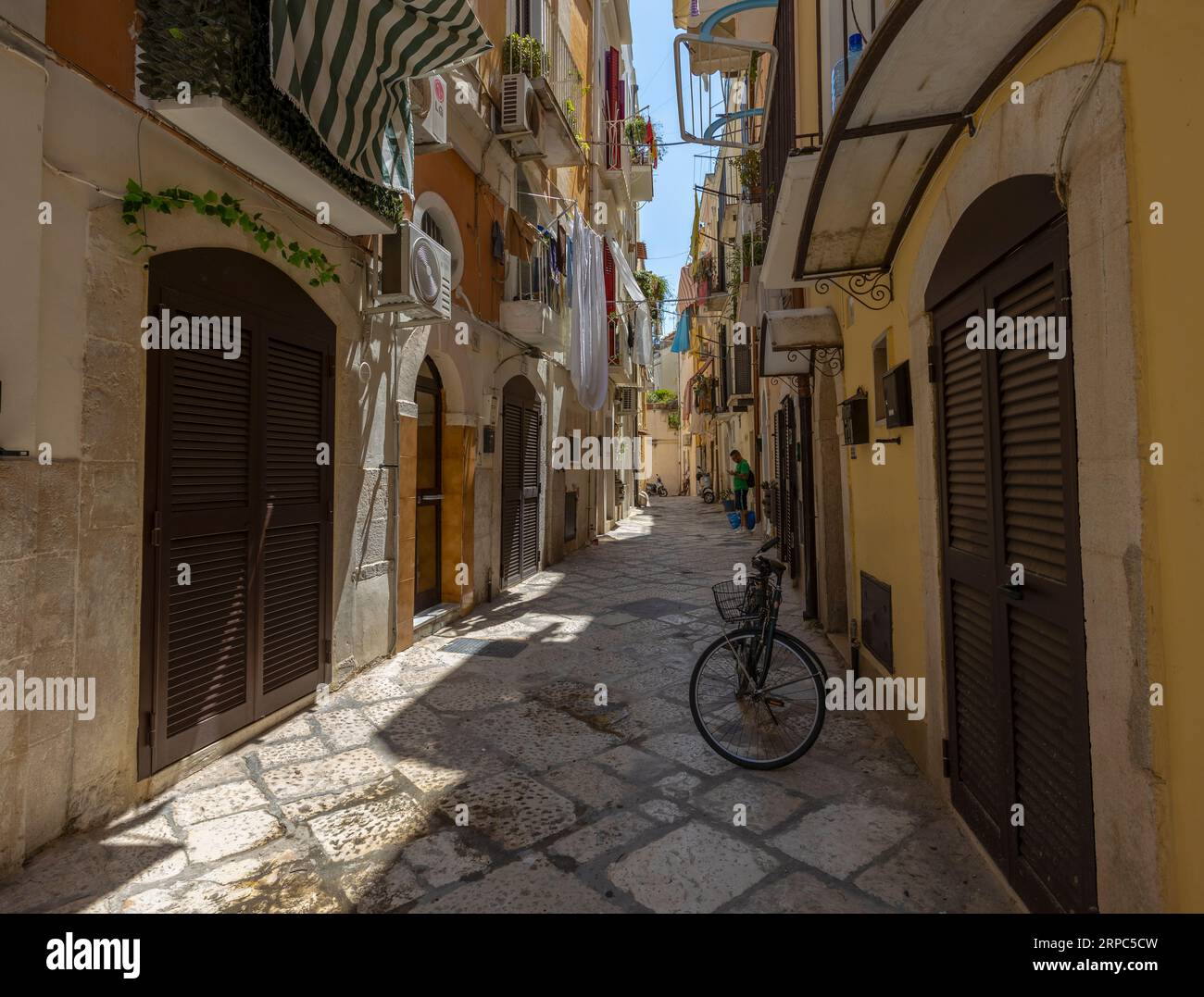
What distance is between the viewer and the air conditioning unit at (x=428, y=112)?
5613 mm

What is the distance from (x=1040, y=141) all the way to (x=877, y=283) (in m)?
2.19

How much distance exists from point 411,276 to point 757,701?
425cm

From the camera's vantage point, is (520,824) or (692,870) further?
(520,824)

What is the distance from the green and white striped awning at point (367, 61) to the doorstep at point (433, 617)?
4.08 meters

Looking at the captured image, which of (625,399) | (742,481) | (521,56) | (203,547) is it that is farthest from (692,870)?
(625,399)

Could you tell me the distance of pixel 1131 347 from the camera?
5.51ft

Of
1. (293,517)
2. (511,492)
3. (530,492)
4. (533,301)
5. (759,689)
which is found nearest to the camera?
(759,689)

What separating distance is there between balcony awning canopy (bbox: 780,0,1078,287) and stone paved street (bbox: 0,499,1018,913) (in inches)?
123

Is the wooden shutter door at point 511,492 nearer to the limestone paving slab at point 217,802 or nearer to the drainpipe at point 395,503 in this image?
the drainpipe at point 395,503

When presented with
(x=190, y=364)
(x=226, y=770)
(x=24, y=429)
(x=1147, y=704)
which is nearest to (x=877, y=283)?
(x=1147, y=704)

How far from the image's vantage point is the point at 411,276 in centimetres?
538

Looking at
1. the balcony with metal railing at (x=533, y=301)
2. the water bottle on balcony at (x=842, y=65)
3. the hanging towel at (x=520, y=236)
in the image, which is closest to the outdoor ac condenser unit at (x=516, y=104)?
the hanging towel at (x=520, y=236)

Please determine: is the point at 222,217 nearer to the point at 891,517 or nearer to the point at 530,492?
the point at 891,517

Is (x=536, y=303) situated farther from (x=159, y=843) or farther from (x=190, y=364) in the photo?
(x=159, y=843)
